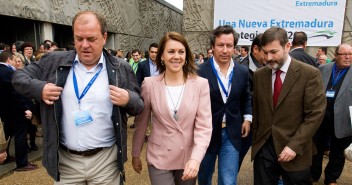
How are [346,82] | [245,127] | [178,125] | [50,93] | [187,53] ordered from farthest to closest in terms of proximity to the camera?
[346,82] → [245,127] → [187,53] → [178,125] → [50,93]

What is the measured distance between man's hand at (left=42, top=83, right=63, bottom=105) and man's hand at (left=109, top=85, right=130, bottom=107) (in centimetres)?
34

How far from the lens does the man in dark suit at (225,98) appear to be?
2.65 m

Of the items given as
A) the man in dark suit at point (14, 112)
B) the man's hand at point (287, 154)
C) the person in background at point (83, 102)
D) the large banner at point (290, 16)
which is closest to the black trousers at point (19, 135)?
the man in dark suit at point (14, 112)

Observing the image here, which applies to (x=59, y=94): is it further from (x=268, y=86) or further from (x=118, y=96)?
(x=268, y=86)

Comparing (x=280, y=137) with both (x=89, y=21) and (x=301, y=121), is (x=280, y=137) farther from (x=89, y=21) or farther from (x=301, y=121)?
(x=89, y=21)

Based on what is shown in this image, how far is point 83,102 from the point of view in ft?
6.18

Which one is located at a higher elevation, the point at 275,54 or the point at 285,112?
the point at 275,54

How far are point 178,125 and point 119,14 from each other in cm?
1769

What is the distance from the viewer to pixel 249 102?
2857mm

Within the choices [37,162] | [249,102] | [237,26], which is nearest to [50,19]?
[237,26]

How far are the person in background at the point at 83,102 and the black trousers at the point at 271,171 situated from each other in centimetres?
126

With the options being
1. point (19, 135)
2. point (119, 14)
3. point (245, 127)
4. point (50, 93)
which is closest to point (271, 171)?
point (245, 127)

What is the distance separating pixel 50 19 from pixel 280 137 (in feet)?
40.2

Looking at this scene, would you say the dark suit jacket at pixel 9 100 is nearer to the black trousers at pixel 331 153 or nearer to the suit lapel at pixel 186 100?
the suit lapel at pixel 186 100
